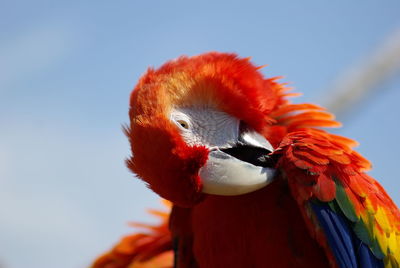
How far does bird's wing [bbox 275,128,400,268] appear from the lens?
6.61ft

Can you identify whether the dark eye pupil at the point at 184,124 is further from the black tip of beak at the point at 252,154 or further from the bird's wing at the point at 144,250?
the bird's wing at the point at 144,250

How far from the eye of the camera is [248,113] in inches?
82.5

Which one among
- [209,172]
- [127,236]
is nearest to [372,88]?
[127,236]

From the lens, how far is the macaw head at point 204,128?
1877 mm

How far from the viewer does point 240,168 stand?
1.95m

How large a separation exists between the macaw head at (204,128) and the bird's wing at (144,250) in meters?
1.05

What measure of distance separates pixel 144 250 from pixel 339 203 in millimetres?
1359

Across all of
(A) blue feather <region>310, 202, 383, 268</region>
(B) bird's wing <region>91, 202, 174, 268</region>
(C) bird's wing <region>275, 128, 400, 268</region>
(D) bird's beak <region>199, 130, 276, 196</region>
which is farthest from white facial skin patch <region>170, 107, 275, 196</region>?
(B) bird's wing <region>91, 202, 174, 268</region>

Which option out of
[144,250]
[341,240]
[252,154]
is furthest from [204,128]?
[144,250]

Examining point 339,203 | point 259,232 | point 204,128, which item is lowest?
point 259,232

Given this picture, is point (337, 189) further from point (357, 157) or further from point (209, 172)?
point (209, 172)

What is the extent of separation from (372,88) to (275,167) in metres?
2.90

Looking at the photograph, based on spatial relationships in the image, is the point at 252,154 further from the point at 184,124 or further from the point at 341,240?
the point at 341,240

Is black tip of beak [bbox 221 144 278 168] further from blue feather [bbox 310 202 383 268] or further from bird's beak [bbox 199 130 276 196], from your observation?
blue feather [bbox 310 202 383 268]
